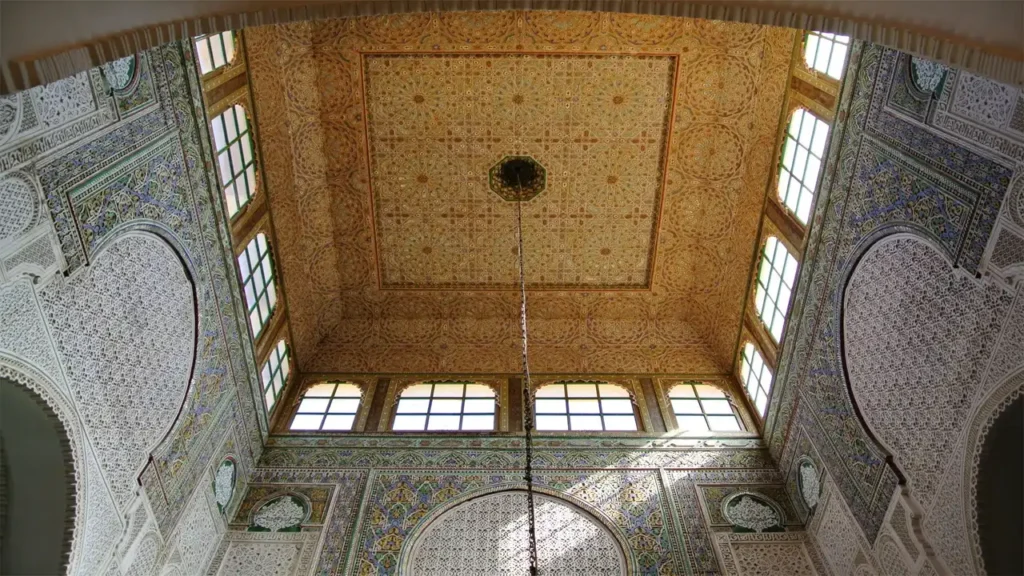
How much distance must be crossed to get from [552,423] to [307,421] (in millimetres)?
1951

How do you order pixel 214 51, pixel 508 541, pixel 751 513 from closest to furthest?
pixel 214 51
pixel 508 541
pixel 751 513

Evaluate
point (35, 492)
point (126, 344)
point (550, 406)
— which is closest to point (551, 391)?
point (550, 406)

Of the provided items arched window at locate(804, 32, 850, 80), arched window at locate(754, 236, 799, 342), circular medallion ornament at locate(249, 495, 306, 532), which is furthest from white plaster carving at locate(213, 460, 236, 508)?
arched window at locate(804, 32, 850, 80)

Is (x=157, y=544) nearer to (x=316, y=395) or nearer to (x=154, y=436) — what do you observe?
(x=154, y=436)

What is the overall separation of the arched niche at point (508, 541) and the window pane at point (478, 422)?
704 mm

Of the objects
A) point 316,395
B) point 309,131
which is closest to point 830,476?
point 316,395

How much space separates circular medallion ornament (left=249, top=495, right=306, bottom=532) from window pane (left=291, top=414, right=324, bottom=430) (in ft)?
2.39

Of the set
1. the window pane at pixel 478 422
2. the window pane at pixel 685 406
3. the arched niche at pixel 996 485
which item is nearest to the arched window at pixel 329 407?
the window pane at pixel 478 422

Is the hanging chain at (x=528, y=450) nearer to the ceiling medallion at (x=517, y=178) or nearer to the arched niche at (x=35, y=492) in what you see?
the ceiling medallion at (x=517, y=178)

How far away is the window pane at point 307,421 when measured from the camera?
19.8 ft

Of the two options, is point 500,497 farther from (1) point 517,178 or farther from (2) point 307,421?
(1) point 517,178

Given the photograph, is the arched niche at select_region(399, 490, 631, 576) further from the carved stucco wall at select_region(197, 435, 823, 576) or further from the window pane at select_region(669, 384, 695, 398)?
the window pane at select_region(669, 384, 695, 398)

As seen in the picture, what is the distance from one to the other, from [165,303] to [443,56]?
2772 mm

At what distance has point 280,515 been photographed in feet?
17.3
